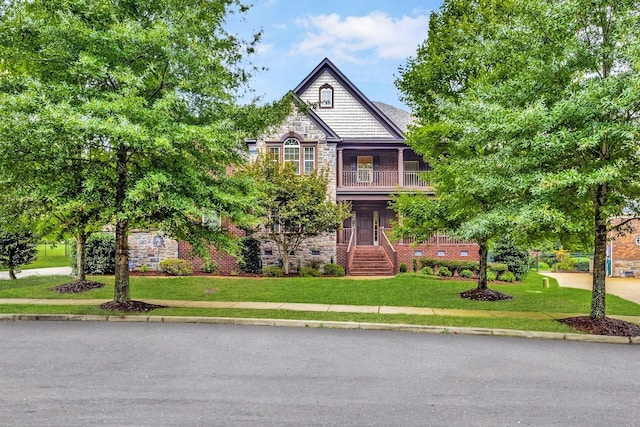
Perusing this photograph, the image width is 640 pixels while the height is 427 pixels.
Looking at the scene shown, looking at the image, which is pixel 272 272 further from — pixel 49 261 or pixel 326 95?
pixel 49 261

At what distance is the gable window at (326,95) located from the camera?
25302 mm

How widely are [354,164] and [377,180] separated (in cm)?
190

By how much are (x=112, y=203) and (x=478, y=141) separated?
9396 millimetres

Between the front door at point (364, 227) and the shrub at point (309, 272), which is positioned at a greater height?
the front door at point (364, 227)

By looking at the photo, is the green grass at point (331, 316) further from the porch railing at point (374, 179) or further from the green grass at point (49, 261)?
the porch railing at point (374, 179)

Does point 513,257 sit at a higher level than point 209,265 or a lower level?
lower

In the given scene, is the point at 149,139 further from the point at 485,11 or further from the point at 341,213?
the point at 485,11

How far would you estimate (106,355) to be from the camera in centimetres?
761

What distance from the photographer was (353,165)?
85.7 ft

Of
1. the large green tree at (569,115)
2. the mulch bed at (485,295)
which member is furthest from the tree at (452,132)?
the large green tree at (569,115)

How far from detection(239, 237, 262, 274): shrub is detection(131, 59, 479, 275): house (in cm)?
45

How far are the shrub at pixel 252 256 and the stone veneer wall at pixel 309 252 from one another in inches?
16.8

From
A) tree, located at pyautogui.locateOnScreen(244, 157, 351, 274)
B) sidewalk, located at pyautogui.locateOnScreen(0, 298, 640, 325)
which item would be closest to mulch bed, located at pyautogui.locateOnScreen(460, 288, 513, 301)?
sidewalk, located at pyautogui.locateOnScreen(0, 298, 640, 325)

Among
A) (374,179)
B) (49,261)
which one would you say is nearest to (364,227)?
(374,179)
